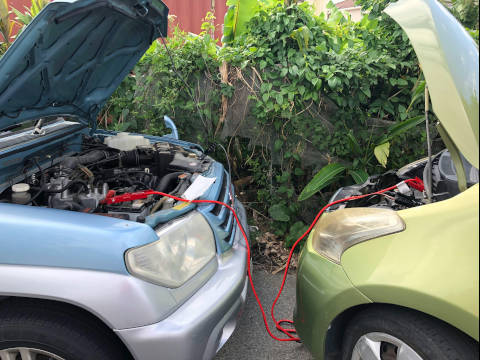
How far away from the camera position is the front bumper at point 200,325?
52.1 inches

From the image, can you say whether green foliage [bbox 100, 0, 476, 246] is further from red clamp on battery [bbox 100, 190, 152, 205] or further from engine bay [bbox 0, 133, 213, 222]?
red clamp on battery [bbox 100, 190, 152, 205]

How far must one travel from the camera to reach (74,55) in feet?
6.40

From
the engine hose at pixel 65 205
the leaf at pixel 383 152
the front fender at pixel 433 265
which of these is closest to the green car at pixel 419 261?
the front fender at pixel 433 265

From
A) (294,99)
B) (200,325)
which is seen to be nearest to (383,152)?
(294,99)

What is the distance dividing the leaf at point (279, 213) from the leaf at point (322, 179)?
0.26 metres

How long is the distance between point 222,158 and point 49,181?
216cm

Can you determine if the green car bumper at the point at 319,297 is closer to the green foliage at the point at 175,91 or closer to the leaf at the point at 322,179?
the leaf at the point at 322,179

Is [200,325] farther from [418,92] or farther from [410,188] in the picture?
[418,92]

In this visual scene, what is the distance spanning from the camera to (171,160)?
239 cm

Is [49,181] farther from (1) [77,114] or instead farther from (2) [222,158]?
(2) [222,158]

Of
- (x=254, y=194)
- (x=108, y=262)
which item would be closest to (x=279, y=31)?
(x=254, y=194)

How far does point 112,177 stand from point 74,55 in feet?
2.32

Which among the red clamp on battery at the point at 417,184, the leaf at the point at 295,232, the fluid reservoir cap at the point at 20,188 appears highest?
the fluid reservoir cap at the point at 20,188

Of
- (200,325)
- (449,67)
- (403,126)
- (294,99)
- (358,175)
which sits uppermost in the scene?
(449,67)
